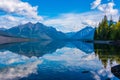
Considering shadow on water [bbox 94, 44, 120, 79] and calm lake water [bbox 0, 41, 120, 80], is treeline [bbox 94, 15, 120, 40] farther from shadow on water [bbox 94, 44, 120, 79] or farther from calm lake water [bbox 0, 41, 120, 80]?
calm lake water [bbox 0, 41, 120, 80]

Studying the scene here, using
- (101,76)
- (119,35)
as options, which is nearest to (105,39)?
(119,35)

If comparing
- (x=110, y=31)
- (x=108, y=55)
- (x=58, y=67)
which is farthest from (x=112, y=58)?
(x=110, y=31)

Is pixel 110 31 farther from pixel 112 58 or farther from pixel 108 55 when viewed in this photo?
pixel 112 58

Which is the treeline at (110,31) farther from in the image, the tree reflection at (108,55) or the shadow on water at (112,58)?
the shadow on water at (112,58)

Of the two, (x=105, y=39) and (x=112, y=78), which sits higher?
(x=105, y=39)

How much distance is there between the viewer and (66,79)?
35844 millimetres

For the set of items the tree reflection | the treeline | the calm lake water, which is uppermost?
the treeline

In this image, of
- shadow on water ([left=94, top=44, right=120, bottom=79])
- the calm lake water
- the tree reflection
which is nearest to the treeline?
the tree reflection

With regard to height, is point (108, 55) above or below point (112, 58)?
above

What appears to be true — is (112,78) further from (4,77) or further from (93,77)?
(4,77)

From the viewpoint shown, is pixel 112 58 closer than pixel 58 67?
No

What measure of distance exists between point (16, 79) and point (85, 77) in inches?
398

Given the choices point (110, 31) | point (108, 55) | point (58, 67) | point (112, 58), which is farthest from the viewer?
point (110, 31)

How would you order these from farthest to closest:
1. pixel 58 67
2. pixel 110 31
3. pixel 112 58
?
pixel 110 31 < pixel 112 58 < pixel 58 67
